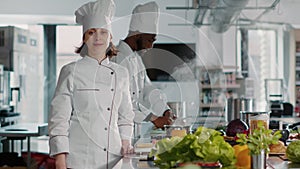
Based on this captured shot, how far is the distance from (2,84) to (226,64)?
2.90 m

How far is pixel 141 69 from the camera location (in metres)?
3.51

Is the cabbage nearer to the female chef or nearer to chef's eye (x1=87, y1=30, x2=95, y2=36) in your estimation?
the female chef

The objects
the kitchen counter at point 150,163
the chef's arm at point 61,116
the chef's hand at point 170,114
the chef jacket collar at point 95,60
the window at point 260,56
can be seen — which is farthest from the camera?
the window at point 260,56

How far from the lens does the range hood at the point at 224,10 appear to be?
16.3 ft

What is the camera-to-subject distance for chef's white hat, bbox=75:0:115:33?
3215mm

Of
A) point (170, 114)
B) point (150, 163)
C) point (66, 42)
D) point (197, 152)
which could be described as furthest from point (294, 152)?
point (66, 42)

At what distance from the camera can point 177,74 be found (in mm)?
4383

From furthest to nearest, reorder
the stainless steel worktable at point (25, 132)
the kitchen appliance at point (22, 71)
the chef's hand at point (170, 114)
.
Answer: the kitchen appliance at point (22, 71) < the stainless steel worktable at point (25, 132) < the chef's hand at point (170, 114)

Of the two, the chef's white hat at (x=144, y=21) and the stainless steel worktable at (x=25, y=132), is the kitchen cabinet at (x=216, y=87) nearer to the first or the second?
the stainless steel worktable at (x=25, y=132)

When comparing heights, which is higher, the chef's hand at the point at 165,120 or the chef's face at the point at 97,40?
the chef's face at the point at 97,40

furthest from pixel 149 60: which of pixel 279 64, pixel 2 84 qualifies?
pixel 279 64

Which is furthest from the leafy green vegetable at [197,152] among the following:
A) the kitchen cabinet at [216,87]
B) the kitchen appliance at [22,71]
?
the kitchen appliance at [22,71]

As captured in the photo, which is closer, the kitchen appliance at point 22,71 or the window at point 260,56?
the kitchen appliance at point 22,71

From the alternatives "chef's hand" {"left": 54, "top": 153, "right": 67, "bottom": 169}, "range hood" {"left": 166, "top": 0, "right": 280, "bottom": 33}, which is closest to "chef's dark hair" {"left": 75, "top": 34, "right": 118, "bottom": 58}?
"chef's hand" {"left": 54, "top": 153, "right": 67, "bottom": 169}
